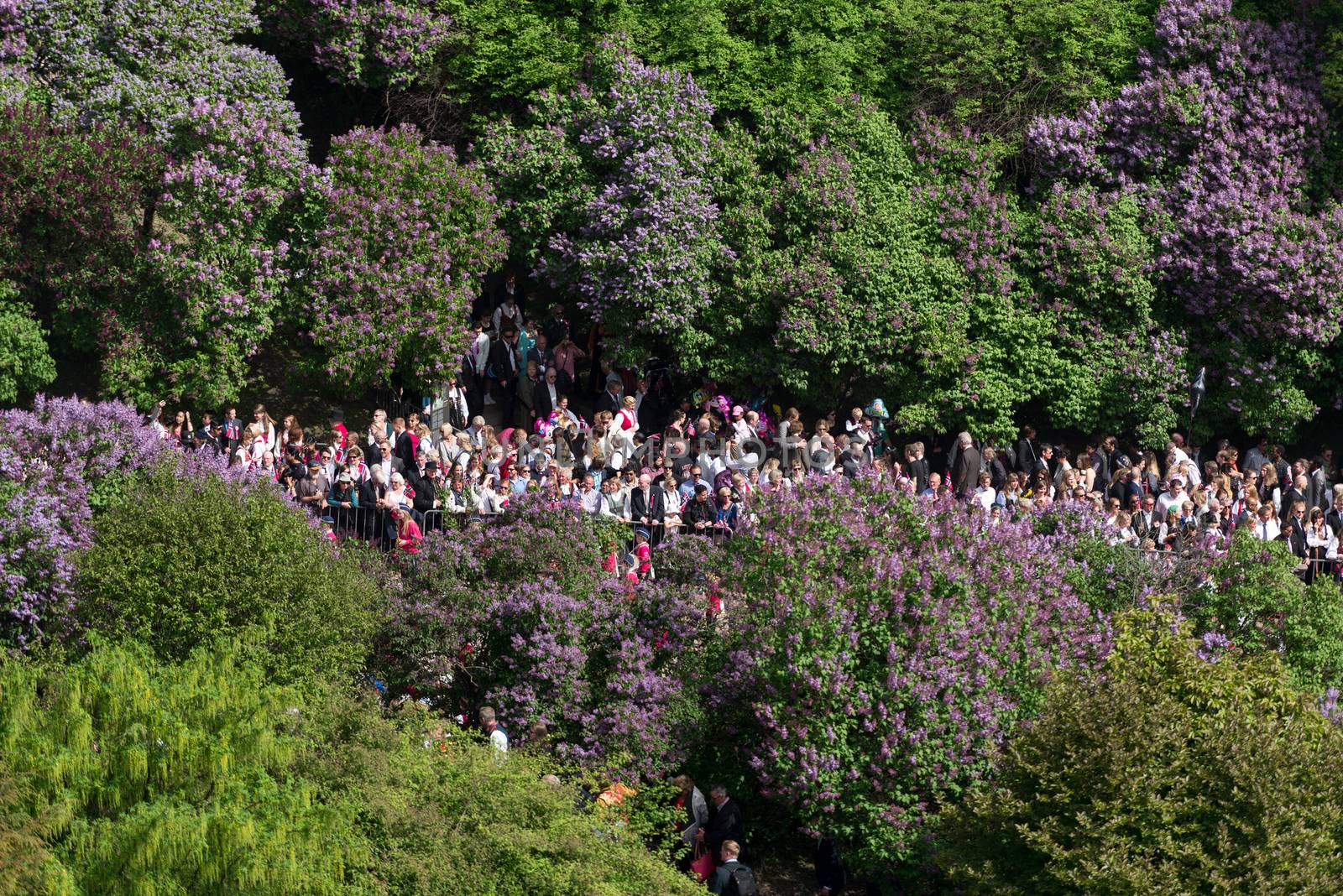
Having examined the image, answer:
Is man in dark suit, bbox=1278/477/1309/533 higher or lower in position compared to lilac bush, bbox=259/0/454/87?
lower

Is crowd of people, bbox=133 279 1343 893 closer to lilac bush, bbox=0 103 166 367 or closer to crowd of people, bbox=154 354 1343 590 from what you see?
crowd of people, bbox=154 354 1343 590

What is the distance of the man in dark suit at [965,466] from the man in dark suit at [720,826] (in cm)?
857

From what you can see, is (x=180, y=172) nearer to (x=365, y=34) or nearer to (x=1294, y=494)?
(x=365, y=34)

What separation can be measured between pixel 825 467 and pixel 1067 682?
740cm

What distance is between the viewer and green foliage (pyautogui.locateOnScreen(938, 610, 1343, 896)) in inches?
765

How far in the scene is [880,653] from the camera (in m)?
22.4

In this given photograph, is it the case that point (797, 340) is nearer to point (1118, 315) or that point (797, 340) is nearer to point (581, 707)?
point (1118, 315)

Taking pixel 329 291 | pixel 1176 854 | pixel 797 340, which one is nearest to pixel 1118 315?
pixel 797 340

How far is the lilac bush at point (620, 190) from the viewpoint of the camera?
30812 mm

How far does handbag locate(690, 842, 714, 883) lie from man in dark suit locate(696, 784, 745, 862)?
0.22ft

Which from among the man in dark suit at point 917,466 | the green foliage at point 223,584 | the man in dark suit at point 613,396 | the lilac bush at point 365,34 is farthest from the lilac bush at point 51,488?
the man in dark suit at point 917,466

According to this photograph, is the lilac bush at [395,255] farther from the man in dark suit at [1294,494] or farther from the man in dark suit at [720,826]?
the man in dark suit at [1294,494]

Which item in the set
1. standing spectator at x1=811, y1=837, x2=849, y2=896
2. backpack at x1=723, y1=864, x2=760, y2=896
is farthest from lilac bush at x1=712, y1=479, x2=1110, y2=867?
backpack at x1=723, y1=864, x2=760, y2=896

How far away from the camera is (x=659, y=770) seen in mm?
22578
